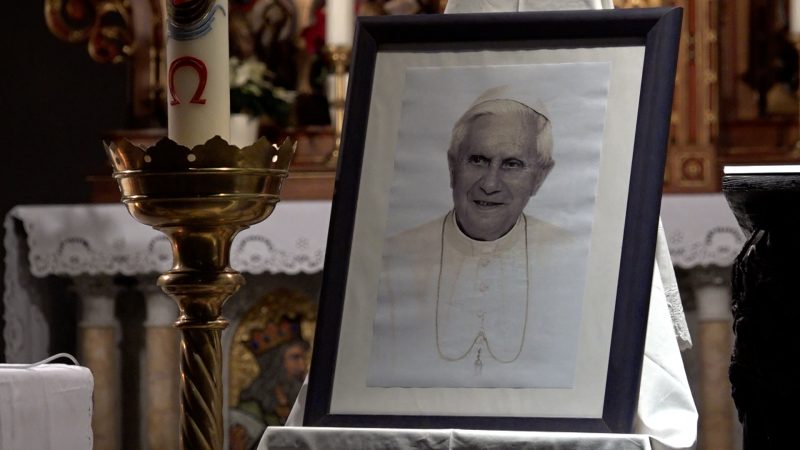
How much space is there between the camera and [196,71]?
1.49 m

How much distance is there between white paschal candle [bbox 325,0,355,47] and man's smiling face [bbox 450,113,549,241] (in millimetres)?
2390

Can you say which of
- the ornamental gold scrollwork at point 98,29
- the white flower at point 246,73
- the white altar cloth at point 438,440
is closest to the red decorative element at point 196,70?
the white altar cloth at point 438,440

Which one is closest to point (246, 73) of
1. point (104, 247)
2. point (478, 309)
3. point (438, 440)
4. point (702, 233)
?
point (104, 247)

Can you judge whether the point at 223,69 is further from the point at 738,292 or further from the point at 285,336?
the point at 285,336

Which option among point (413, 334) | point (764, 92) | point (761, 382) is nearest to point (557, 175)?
point (413, 334)

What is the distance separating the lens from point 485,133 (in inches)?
87.0

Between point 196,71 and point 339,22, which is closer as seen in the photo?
point 196,71

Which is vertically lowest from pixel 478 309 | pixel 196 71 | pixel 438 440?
pixel 438 440

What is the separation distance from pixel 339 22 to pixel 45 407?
268cm

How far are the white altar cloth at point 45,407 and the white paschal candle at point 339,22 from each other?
251cm

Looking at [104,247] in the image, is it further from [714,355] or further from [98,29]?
[714,355]

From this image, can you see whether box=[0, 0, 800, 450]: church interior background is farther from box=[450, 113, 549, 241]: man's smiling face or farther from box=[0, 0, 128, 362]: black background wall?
box=[450, 113, 549, 241]: man's smiling face

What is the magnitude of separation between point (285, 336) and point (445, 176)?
8.53 ft

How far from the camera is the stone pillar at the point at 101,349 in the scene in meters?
4.55
